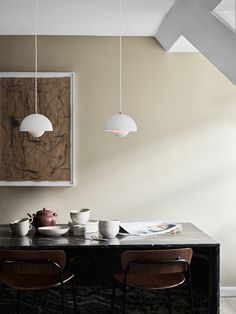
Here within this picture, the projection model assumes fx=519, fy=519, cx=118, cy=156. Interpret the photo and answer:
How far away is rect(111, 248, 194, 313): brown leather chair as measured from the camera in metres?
3.18

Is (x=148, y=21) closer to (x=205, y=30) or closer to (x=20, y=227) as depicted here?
(x=205, y=30)

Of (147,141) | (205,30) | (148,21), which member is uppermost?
(148,21)

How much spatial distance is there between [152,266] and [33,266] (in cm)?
73

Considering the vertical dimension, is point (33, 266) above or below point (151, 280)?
above

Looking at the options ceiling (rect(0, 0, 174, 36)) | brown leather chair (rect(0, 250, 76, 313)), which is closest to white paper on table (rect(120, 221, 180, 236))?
brown leather chair (rect(0, 250, 76, 313))

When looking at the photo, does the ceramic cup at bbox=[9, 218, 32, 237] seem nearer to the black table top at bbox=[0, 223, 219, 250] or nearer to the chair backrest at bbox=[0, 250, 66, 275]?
the black table top at bbox=[0, 223, 219, 250]

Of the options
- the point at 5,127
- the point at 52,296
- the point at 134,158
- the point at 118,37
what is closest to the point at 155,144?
the point at 134,158

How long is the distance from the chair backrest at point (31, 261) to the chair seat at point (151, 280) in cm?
42

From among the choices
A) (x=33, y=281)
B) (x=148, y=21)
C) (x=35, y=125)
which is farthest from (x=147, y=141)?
(x=33, y=281)

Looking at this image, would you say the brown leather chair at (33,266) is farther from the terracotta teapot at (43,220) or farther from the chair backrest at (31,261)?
the terracotta teapot at (43,220)

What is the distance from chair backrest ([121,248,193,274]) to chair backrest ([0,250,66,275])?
414 mm

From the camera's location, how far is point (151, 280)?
10.9 ft

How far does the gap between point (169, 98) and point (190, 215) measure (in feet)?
3.67

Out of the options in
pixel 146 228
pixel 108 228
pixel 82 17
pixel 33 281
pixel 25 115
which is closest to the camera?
pixel 33 281
